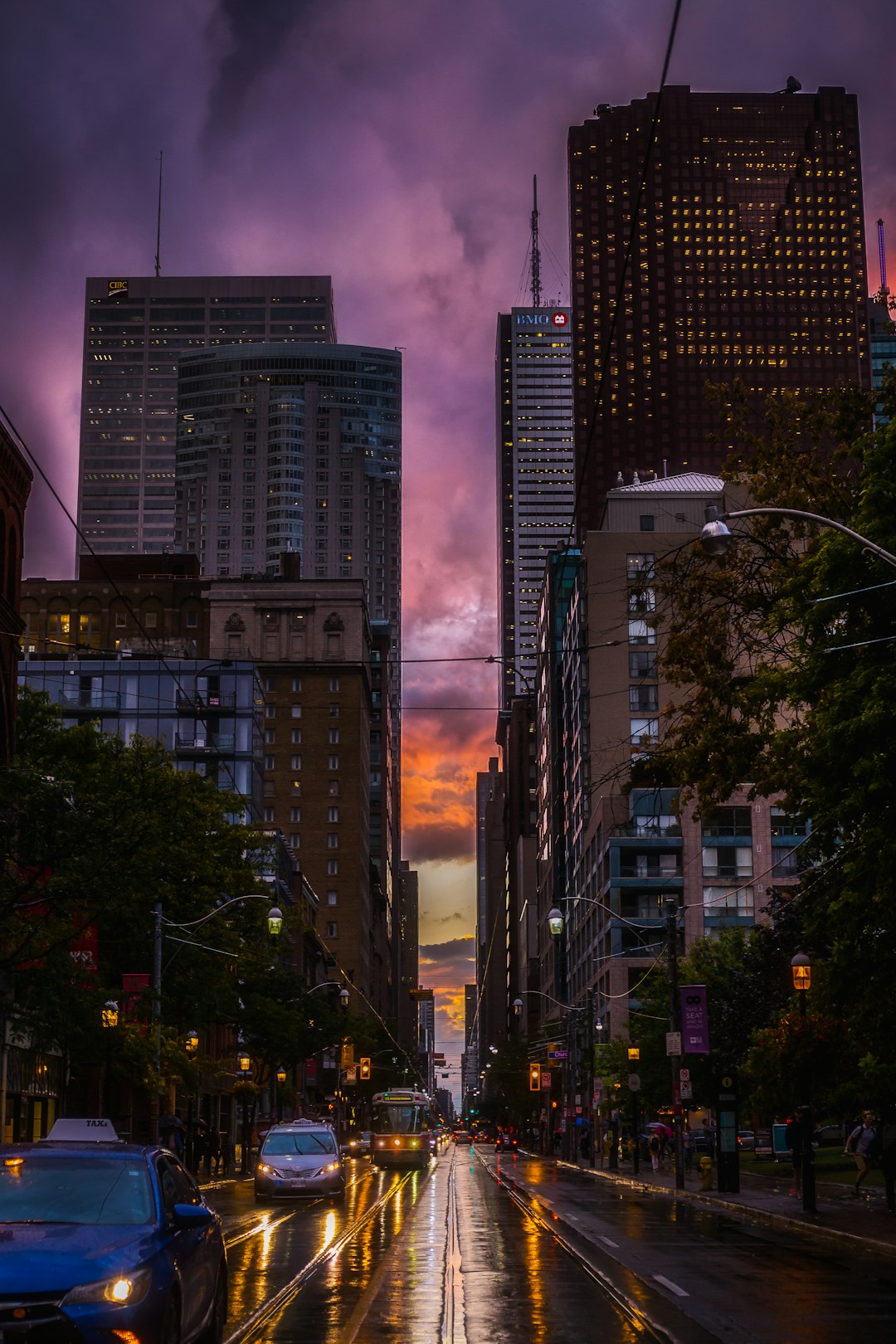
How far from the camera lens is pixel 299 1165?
36.5 metres

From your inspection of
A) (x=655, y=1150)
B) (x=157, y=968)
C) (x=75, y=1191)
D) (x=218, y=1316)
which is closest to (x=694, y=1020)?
(x=157, y=968)

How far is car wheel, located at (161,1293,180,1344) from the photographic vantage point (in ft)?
33.0

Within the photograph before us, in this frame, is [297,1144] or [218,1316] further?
[297,1144]

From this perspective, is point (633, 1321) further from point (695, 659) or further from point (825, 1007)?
point (695, 659)

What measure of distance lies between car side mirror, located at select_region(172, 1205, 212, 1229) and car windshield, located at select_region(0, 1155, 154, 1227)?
Answer: 8.2 inches

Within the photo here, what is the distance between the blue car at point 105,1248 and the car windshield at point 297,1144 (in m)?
25.0

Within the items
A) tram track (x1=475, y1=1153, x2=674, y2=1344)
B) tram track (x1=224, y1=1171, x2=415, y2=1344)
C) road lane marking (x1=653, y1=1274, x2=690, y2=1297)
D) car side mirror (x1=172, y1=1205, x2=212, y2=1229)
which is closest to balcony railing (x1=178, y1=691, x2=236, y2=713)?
tram track (x1=475, y1=1153, x2=674, y2=1344)

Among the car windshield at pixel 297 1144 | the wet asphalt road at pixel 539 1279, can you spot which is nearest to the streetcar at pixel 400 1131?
the car windshield at pixel 297 1144

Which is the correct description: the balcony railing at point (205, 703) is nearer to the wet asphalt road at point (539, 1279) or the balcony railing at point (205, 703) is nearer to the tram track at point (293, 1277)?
the tram track at point (293, 1277)

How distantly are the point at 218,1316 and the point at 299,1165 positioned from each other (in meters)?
24.7

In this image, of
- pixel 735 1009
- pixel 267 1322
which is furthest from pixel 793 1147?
pixel 267 1322

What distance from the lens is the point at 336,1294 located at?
17.0 metres

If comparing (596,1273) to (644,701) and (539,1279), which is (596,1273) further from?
(644,701)

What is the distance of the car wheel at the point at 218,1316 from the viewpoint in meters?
12.1
